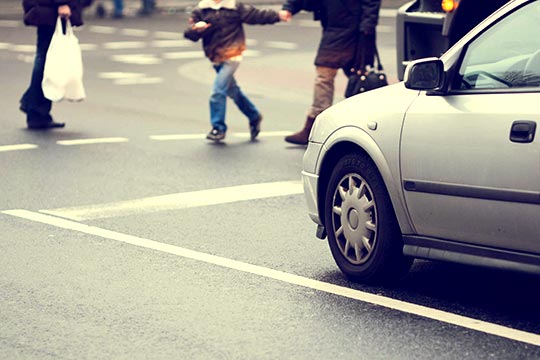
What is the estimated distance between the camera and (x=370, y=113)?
7.00m

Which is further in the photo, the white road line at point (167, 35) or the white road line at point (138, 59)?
the white road line at point (167, 35)

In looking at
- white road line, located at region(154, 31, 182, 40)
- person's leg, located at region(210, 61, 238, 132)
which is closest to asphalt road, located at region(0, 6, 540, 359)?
person's leg, located at region(210, 61, 238, 132)

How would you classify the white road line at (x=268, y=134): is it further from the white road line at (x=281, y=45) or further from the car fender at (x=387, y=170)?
the white road line at (x=281, y=45)

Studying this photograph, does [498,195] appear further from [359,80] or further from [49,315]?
[359,80]

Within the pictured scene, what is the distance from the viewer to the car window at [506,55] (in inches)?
253

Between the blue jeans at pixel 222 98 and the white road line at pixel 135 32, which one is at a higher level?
the blue jeans at pixel 222 98

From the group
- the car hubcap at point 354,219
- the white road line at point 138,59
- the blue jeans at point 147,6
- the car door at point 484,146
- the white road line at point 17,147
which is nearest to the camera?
the car door at point 484,146

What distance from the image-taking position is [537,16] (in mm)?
6508

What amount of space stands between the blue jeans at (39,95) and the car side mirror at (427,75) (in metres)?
7.88

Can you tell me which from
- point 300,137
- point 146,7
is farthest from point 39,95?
point 146,7

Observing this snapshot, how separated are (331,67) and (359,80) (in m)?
0.90

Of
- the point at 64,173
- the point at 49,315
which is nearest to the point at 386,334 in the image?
the point at 49,315

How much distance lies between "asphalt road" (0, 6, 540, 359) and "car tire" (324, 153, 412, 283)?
0.12 m

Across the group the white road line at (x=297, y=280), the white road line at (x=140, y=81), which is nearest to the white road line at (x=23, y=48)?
the white road line at (x=140, y=81)
